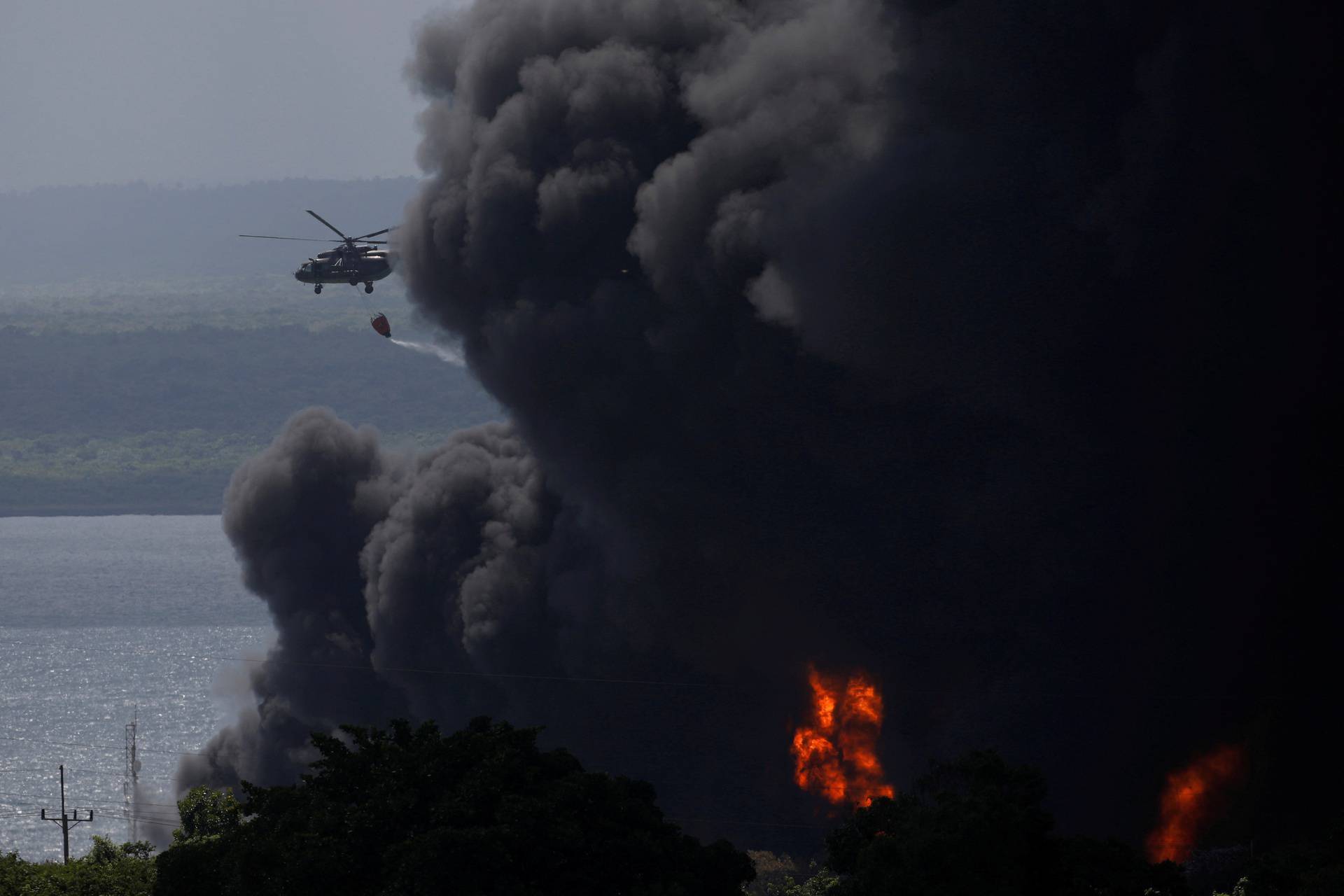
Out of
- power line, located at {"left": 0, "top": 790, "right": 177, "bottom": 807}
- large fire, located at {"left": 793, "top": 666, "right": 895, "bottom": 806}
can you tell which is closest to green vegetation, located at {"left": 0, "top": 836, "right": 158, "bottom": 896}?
large fire, located at {"left": 793, "top": 666, "right": 895, "bottom": 806}

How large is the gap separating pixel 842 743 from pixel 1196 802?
14723mm

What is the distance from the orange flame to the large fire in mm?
11146

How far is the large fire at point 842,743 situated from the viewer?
74438 millimetres

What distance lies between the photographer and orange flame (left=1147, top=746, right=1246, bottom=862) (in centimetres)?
7069

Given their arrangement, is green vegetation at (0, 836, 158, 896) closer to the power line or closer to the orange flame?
the orange flame

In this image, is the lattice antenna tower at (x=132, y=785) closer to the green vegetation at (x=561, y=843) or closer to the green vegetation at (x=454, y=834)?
the green vegetation at (x=454, y=834)

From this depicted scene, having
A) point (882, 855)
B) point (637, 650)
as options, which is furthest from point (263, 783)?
point (882, 855)

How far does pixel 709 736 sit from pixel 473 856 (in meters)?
40.3

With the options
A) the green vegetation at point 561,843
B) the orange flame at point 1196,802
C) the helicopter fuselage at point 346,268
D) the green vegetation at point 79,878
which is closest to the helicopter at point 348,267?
the helicopter fuselage at point 346,268

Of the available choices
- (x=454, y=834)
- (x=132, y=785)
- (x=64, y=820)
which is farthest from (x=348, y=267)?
(x=454, y=834)

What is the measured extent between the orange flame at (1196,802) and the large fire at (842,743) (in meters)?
11.1

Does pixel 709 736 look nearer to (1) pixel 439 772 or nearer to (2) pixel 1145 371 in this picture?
(2) pixel 1145 371

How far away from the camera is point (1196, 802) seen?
7088 centimetres

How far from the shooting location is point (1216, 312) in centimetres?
6894
